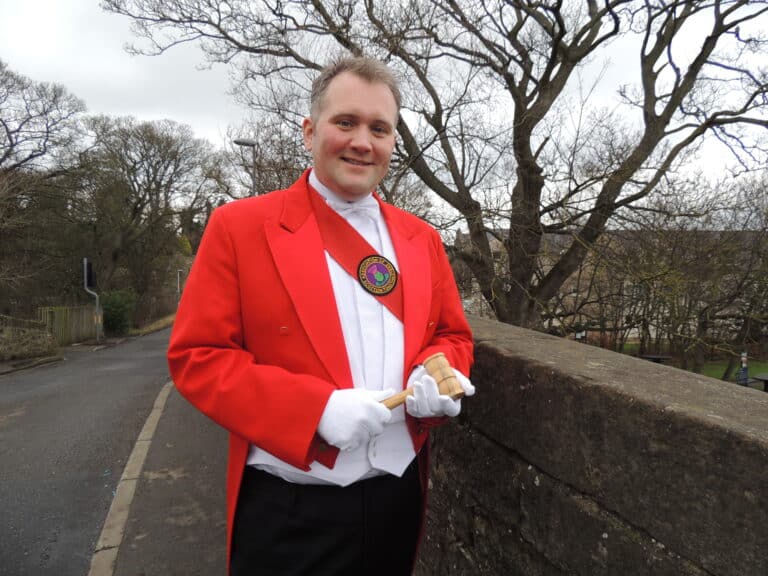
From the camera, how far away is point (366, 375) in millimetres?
1535

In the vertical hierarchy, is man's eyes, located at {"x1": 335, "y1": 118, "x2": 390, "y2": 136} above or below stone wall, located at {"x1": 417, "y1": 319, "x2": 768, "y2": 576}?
above

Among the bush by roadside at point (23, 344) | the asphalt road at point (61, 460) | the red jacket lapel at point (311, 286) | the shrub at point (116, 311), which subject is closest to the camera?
the red jacket lapel at point (311, 286)

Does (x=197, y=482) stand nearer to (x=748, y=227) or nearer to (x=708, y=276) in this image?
(x=708, y=276)

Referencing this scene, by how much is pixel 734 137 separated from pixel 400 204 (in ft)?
24.9

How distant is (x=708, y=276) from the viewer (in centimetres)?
898

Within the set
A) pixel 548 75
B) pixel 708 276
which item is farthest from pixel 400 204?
pixel 708 276

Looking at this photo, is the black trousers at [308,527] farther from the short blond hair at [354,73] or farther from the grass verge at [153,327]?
the grass verge at [153,327]

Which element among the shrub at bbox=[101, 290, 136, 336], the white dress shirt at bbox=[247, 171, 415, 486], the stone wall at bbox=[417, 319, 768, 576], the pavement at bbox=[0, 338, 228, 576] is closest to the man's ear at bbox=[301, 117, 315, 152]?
the white dress shirt at bbox=[247, 171, 415, 486]

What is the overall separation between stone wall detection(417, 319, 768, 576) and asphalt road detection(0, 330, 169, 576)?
2956mm

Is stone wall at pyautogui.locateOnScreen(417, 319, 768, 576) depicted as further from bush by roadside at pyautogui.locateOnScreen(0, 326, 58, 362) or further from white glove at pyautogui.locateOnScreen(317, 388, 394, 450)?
bush by roadside at pyautogui.locateOnScreen(0, 326, 58, 362)

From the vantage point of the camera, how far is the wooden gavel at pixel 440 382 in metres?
1.41

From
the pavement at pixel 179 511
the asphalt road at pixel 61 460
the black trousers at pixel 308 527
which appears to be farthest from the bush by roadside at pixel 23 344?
the black trousers at pixel 308 527

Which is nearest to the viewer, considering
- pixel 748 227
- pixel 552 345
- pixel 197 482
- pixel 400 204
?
pixel 552 345

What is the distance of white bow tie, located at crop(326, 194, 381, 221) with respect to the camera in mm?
1703
